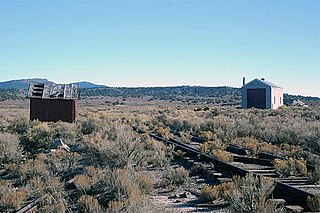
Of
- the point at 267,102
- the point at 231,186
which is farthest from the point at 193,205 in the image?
the point at 267,102

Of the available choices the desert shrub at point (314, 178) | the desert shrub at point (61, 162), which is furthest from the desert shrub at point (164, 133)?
the desert shrub at point (314, 178)

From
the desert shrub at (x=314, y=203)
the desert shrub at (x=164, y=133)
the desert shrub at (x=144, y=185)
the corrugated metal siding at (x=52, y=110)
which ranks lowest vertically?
the desert shrub at (x=164, y=133)

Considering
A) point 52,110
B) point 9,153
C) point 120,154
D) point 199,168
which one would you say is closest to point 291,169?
point 199,168

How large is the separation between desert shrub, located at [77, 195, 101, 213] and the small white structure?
52.9 m

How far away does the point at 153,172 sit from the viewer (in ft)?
46.7

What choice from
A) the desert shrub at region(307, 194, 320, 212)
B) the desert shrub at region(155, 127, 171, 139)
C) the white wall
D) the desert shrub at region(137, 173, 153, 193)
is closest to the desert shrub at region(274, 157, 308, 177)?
the desert shrub at region(137, 173, 153, 193)

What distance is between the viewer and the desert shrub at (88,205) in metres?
8.44

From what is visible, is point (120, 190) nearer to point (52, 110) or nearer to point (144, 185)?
point (144, 185)

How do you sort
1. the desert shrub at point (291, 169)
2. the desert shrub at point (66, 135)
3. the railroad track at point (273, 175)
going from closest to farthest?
the railroad track at point (273, 175)
the desert shrub at point (291, 169)
the desert shrub at point (66, 135)

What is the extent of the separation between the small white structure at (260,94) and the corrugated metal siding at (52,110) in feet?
103

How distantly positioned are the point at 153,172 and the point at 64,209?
19.7 ft

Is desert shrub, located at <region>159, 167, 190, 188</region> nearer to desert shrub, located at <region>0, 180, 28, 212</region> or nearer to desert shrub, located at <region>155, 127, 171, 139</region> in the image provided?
desert shrub, located at <region>0, 180, 28, 212</region>

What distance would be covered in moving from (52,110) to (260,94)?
113ft

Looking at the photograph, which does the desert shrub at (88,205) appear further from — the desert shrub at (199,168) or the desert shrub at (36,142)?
the desert shrub at (36,142)
